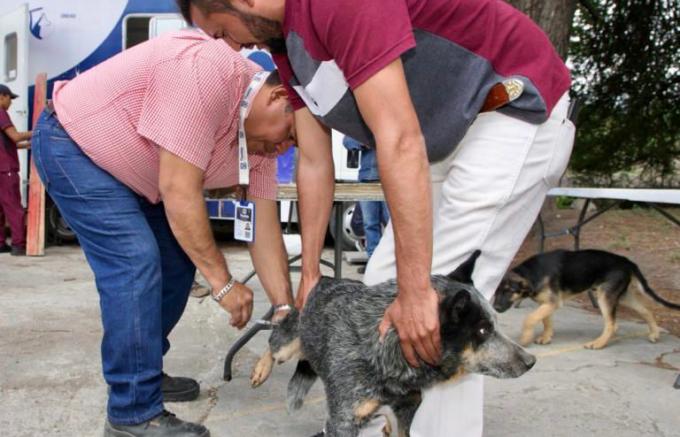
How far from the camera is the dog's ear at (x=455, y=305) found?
1.82 meters

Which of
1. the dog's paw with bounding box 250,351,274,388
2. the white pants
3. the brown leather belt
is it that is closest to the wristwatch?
the dog's paw with bounding box 250,351,274,388

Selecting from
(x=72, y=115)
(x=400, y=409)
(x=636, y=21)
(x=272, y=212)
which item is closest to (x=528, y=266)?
(x=272, y=212)

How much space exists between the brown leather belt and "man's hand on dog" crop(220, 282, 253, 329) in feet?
3.75

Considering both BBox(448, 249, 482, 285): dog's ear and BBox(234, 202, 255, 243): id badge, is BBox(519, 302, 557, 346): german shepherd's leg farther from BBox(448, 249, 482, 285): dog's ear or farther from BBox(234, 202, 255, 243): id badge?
BBox(448, 249, 482, 285): dog's ear

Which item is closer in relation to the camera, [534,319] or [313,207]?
[313,207]

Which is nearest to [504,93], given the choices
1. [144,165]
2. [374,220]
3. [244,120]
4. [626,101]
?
[244,120]

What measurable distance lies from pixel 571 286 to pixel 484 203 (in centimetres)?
293

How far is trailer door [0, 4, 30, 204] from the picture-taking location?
8.30 meters

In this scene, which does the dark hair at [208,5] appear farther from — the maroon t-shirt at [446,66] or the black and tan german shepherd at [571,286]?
the black and tan german shepherd at [571,286]

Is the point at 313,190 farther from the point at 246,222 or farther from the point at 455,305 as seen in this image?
the point at 455,305

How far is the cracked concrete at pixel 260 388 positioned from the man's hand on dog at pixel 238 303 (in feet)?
2.08

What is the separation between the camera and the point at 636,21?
432 inches

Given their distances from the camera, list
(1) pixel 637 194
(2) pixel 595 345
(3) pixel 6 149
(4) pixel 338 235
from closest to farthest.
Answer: (4) pixel 338 235
(1) pixel 637 194
(2) pixel 595 345
(3) pixel 6 149

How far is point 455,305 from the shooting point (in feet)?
6.04
